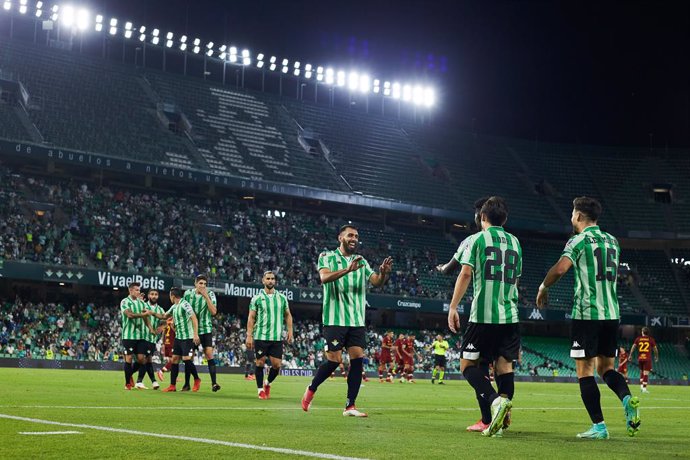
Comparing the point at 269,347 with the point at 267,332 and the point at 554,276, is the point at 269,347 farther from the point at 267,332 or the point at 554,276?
the point at 554,276

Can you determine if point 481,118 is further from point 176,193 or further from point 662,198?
point 176,193

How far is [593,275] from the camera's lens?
36.6 ft

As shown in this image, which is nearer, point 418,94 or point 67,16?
point 67,16

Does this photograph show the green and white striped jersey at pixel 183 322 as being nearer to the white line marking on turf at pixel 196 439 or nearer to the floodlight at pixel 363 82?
the white line marking on turf at pixel 196 439

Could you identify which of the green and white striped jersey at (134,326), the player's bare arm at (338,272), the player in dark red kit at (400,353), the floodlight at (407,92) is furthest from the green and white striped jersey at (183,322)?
the floodlight at (407,92)

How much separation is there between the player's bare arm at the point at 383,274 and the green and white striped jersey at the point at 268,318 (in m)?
6.36

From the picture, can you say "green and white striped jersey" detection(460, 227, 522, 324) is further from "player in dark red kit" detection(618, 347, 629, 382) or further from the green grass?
"player in dark red kit" detection(618, 347, 629, 382)

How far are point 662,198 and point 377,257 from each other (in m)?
27.9

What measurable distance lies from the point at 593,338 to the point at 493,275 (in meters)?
1.36

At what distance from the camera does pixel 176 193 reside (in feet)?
200

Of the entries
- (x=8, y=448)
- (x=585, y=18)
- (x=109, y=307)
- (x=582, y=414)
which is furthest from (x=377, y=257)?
(x=8, y=448)

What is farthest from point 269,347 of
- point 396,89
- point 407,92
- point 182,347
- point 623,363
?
point 407,92

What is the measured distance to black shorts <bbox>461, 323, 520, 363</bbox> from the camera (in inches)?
430

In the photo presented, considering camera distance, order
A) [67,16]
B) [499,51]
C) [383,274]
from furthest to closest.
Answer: [499,51] < [67,16] < [383,274]
